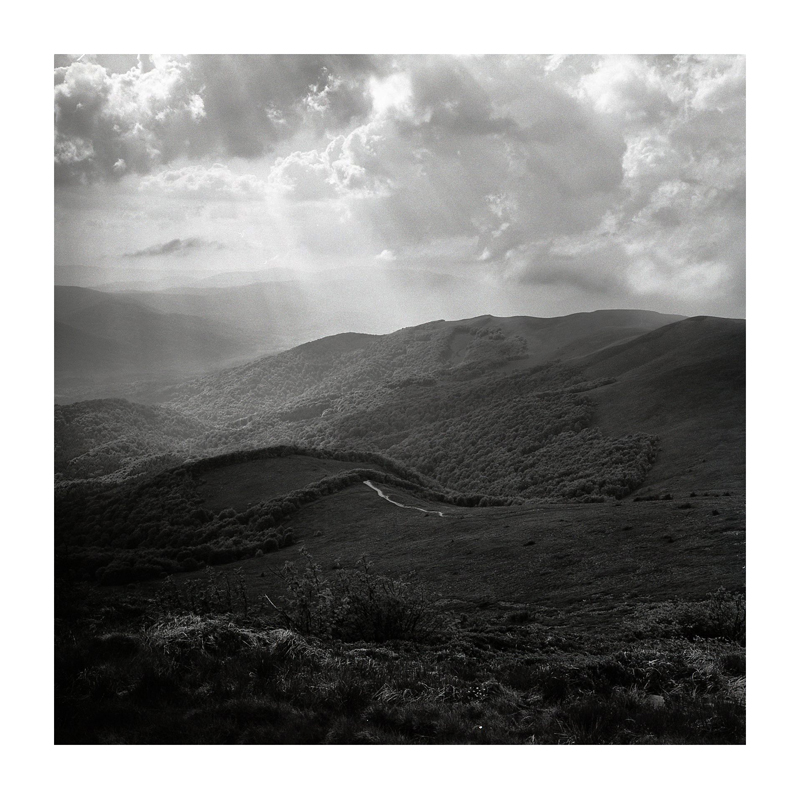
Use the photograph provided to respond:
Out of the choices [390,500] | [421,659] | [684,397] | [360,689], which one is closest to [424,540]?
[390,500]

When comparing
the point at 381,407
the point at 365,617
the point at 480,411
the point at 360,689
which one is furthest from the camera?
the point at 480,411

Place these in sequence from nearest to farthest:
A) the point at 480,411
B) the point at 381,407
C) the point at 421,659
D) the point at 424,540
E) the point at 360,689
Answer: the point at 360,689
the point at 421,659
the point at 424,540
the point at 381,407
the point at 480,411

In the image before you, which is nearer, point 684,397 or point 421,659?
point 421,659

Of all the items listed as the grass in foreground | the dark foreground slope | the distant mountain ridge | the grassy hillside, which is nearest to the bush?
the dark foreground slope

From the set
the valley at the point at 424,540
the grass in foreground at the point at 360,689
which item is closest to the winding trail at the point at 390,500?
the valley at the point at 424,540

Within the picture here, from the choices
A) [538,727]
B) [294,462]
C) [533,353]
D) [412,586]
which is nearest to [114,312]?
[294,462]

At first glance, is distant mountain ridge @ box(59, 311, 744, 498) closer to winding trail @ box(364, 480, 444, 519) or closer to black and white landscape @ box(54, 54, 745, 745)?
black and white landscape @ box(54, 54, 745, 745)

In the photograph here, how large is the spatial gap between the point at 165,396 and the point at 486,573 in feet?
31.8

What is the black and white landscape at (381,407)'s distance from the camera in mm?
6207

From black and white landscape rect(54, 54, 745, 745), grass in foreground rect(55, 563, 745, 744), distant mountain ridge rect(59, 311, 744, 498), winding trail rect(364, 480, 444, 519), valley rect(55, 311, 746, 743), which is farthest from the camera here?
winding trail rect(364, 480, 444, 519)

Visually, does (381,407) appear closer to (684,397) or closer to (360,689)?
(684,397)

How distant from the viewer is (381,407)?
55.0ft

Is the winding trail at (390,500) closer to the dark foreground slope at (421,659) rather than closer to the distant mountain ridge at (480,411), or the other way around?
the distant mountain ridge at (480,411)

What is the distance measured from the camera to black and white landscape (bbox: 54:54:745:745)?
621 centimetres
